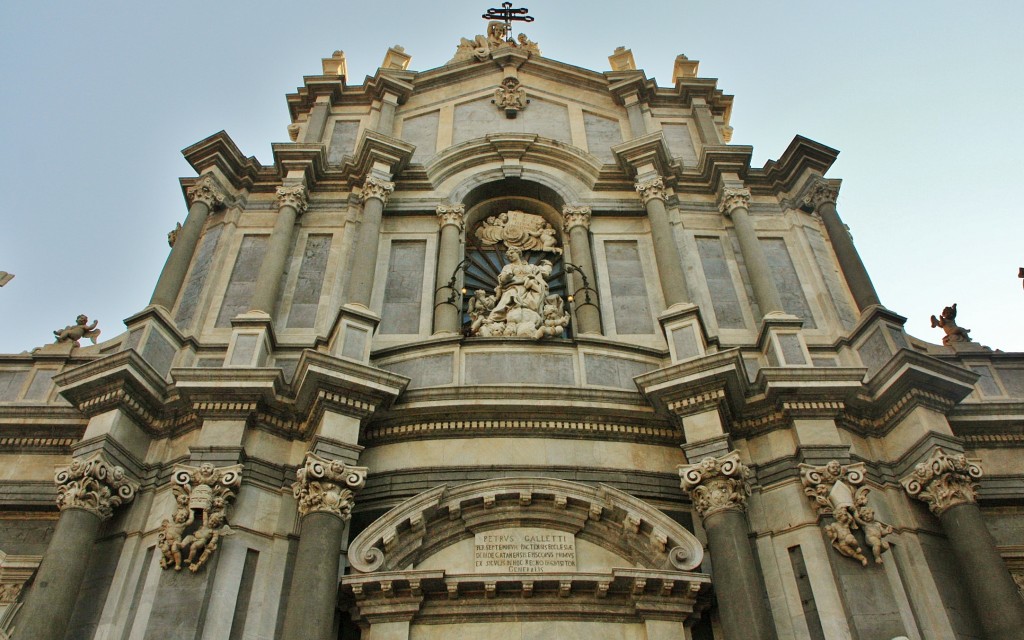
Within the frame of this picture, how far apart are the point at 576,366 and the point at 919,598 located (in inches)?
203

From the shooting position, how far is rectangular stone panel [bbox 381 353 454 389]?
12.2 metres

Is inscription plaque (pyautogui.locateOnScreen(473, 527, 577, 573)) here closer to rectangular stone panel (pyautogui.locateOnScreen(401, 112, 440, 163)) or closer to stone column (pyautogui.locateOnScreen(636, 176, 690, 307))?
stone column (pyautogui.locateOnScreen(636, 176, 690, 307))

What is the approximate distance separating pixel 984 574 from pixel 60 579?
10.3m

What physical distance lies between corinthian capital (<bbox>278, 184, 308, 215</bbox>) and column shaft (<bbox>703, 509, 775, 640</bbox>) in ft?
29.7

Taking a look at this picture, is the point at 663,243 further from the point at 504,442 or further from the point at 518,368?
the point at 504,442

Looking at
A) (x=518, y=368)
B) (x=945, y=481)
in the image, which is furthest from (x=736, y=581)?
(x=518, y=368)

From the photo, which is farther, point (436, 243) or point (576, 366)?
point (436, 243)

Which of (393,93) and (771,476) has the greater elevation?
(393,93)

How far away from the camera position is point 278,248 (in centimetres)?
1432

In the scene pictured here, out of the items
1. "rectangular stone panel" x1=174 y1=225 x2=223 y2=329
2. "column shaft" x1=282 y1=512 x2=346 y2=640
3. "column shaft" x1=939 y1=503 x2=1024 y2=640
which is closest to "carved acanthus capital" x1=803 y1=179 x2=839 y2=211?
"column shaft" x1=939 y1=503 x2=1024 y2=640

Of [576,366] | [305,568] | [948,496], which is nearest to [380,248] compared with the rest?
[576,366]

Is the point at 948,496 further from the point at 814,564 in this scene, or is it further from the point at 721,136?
the point at 721,136

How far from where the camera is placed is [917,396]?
36.8ft

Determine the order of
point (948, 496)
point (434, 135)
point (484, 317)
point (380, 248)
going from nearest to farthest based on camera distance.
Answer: point (948, 496) < point (484, 317) < point (380, 248) < point (434, 135)
